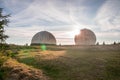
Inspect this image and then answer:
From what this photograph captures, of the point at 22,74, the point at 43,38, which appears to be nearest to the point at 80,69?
the point at 22,74

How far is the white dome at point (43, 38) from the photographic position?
8144 centimetres

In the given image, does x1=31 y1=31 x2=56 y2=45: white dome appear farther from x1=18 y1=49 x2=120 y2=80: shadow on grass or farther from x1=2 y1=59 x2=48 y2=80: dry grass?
x1=2 y1=59 x2=48 y2=80: dry grass

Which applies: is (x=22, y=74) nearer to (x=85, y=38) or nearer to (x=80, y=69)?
(x=80, y=69)

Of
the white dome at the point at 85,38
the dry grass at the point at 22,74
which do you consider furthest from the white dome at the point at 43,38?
the dry grass at the point at 22,74

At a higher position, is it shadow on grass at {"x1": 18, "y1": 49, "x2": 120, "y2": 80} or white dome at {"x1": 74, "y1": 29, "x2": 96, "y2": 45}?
white dome at {"x1": 74, "y1": 29, "x2": 96, "y2": 45}

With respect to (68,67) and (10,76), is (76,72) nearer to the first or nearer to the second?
(68,67)

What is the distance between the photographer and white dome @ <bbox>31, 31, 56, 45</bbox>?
8144 cm

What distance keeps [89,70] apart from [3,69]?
10.2 meters

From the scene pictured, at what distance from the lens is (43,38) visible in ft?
270

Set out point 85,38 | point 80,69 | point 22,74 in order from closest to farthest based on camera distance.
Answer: point 22,74 < point 80,69 < point 85,38

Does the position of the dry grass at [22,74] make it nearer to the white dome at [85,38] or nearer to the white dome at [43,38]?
the white dome at [43,38]

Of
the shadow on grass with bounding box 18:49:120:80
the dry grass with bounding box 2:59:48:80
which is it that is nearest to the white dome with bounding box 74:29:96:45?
the shadow on grass with bounding box 18:49:120:80

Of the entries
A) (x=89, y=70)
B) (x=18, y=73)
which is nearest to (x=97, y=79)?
(x=89, y=70)

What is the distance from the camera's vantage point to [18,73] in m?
21.2
